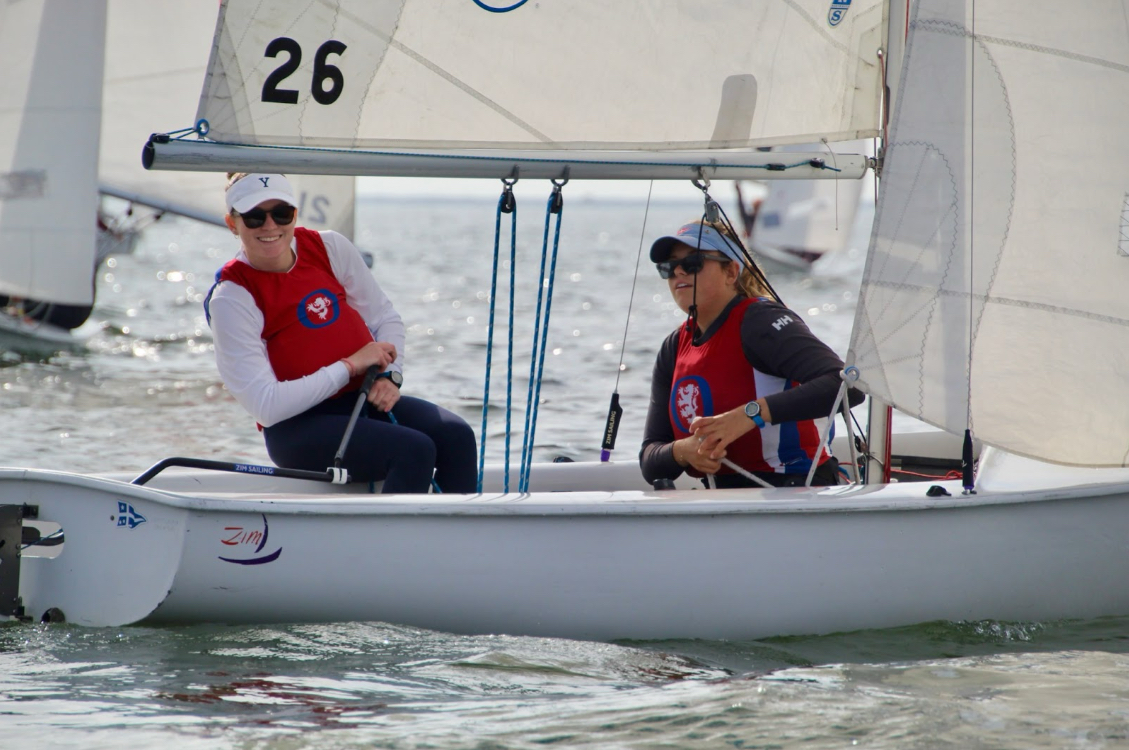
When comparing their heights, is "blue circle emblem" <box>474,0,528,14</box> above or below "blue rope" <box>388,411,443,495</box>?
above

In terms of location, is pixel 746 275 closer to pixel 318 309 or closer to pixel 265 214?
pixel 318 309

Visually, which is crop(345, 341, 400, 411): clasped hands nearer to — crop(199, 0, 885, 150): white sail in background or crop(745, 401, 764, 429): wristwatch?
crop(199, 0, 885, 150): white sail in background

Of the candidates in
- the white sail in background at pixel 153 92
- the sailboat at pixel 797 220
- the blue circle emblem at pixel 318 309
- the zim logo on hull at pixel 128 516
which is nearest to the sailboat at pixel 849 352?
the zim logo on hull at pixel 128 516

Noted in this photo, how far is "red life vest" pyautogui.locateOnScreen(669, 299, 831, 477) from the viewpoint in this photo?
311cm

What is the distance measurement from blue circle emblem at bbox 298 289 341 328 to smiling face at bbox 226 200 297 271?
0.11m

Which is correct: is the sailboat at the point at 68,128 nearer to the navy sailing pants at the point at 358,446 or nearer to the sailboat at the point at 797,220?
the navy sailing pants at the point at 358,446

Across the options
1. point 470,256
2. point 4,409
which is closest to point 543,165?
point 4,409

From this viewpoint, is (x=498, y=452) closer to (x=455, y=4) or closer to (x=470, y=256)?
(x=455, y=4)

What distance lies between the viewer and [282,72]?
9.61 feet

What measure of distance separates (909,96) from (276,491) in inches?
72.2

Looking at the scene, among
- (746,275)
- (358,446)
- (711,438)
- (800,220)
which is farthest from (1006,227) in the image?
(800,220)

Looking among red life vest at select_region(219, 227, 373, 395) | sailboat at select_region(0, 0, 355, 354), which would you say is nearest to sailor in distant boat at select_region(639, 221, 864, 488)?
red life vest at select_region(219, 227, 373, 395)

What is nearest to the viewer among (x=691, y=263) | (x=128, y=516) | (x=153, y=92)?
(x=128, y=516)

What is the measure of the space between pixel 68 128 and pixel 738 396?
7.04m
